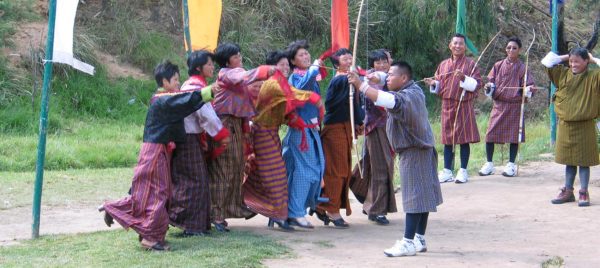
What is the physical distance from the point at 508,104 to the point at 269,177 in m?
4.25

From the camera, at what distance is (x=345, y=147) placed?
7.49 m

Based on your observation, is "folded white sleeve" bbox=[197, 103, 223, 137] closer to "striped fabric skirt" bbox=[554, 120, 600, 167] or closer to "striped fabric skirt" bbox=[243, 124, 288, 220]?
"striped fabric skirt" bbox=[243, 124, 288, 220]

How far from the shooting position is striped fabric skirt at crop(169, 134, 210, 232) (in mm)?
6633

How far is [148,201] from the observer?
20.5 feet

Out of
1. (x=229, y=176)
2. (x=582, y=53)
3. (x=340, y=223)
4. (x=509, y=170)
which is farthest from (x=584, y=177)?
(x=229, y=176)

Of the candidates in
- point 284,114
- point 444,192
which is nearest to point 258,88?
point 284,114

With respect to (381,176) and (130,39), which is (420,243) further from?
(130,39)

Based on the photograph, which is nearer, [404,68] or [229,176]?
[404,68]

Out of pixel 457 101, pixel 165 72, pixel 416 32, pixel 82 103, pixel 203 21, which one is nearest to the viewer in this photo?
pixel 165 72

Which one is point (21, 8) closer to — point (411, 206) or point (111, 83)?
point (111, 83)

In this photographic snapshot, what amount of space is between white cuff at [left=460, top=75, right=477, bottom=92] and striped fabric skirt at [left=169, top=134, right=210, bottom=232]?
4.01 metres

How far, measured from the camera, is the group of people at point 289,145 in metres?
6.24

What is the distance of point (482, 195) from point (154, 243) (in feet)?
13.7

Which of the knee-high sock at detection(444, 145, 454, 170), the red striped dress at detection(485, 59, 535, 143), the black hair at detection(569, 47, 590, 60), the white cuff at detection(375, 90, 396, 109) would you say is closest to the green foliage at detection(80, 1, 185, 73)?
the knee-high sock at detection(444, 145, 454, 170)
